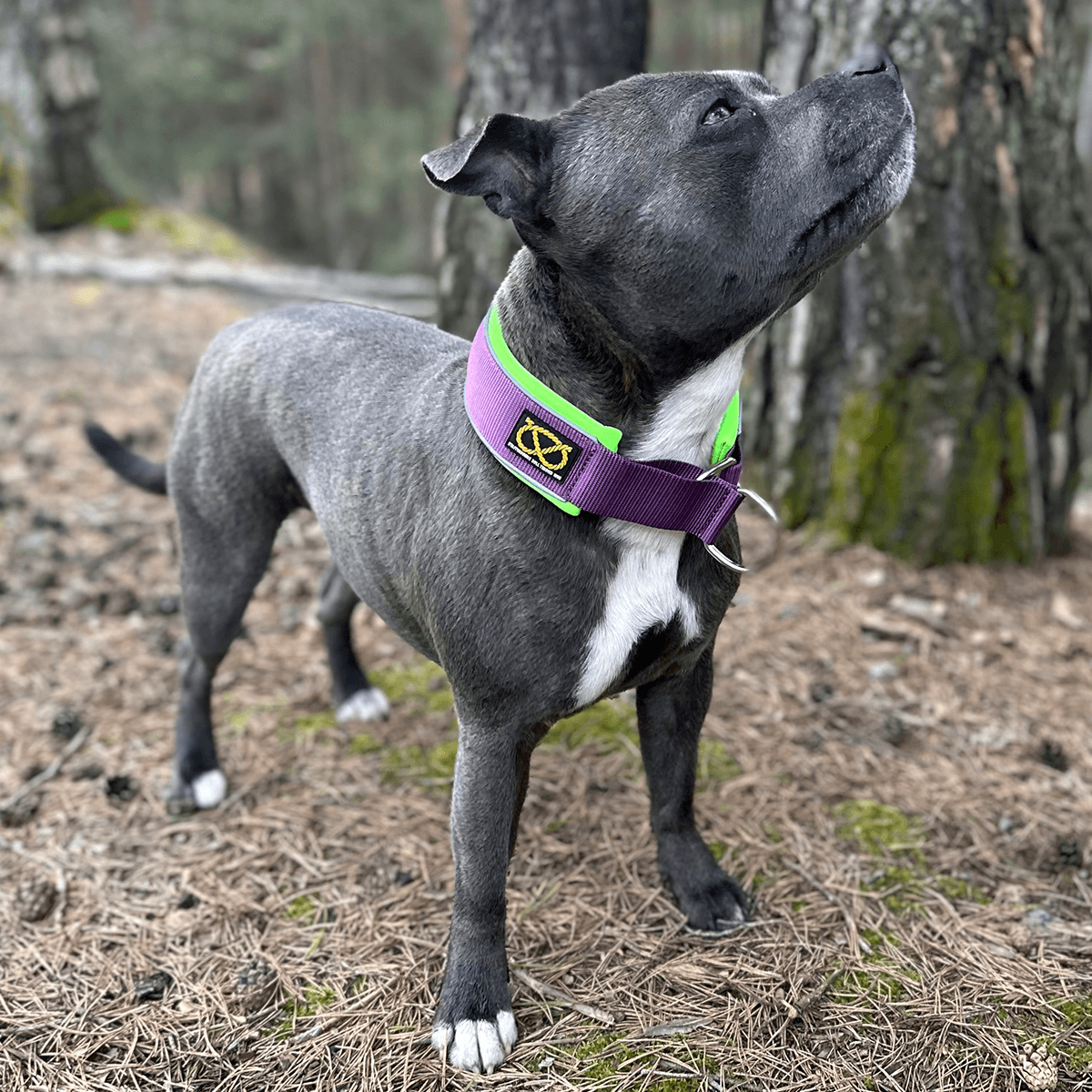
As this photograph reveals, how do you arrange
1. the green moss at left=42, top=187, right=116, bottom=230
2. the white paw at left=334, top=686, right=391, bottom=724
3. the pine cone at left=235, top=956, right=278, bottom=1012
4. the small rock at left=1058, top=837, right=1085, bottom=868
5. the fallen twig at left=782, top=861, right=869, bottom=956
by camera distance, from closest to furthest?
the pine cone at left=235, top=956, right=278, bottom=1012 → the fallen twig at left=782, top=861, right=869, bottom=956 → the small rock at left=1058, top=837, right=1085, bottom=868 → the white paw at left=334, top=686, right=391, bottom=724 → the green moss at left=42, top=187, right=116, bottom=230

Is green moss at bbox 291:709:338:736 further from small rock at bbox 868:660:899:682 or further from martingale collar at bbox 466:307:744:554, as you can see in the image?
small rock at bbox 868:660:899:682

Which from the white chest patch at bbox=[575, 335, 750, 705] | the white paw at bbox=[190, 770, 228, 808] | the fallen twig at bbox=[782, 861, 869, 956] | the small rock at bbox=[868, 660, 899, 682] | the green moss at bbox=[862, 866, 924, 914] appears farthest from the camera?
the small rock at bbox=[868, 660, 899, 682]

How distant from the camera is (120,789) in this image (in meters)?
3.56

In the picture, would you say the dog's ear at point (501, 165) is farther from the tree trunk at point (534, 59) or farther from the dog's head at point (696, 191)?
the tree trunk at point (534, 59)

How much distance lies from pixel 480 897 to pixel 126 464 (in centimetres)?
234

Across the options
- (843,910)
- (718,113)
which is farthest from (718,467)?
(843,910)

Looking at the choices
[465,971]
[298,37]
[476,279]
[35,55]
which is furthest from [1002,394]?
[298,37]

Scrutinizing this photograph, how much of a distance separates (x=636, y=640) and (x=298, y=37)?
14842 millimetres

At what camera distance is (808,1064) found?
2410 millimetres

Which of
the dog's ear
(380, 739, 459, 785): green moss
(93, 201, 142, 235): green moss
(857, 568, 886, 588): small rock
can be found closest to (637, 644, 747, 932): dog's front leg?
(380, 739, 459, 785): green moss

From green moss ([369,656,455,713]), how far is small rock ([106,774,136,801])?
103cm

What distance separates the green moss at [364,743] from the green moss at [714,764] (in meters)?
1.23

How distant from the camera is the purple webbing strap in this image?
2.20 metres

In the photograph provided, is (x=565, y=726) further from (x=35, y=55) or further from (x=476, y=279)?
(x=35, y=55)
